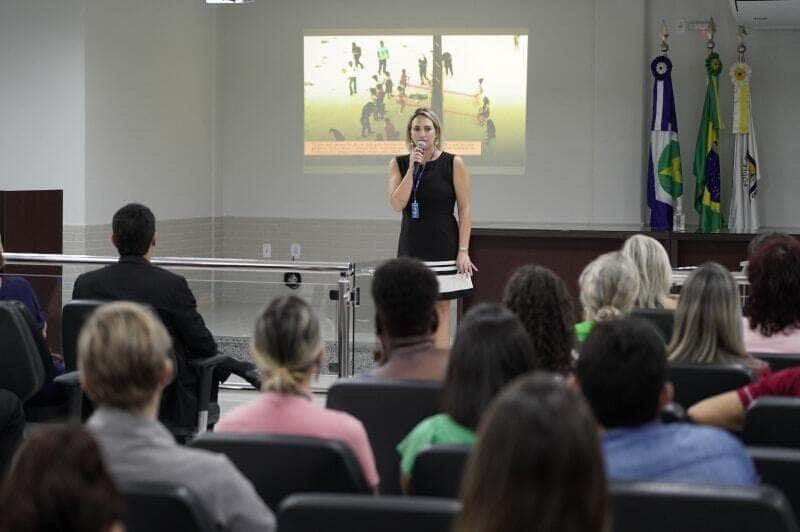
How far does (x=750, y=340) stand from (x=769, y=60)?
7.33 m

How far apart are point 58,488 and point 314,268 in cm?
424

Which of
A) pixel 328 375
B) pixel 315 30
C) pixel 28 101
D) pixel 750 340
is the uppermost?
pixel 315 30

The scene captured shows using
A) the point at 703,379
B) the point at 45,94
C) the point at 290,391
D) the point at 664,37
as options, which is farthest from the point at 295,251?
the point at 290,391

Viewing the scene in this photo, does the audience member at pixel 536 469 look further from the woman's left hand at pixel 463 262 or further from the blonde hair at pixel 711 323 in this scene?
the woman's left hand at pixel 463 262

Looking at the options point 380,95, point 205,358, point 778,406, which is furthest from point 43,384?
point 380,95

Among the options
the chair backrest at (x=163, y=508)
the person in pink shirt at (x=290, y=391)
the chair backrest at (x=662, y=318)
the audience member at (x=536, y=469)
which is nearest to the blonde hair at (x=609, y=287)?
the chair backrest at (x=662, y=318)

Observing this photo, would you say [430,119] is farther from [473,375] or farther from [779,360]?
[473,375]

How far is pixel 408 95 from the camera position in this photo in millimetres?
11312

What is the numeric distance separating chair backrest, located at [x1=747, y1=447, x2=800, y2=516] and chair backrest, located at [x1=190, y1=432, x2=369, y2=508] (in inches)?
28.9

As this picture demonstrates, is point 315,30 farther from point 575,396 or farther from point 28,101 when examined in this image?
point 575,396

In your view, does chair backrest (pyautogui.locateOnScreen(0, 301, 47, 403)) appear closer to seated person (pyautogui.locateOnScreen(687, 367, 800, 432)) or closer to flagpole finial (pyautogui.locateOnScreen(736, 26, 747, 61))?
seated person (pyautogui.locateOnScreen(687, 367, 800, 432))

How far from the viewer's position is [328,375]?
6.11 metres

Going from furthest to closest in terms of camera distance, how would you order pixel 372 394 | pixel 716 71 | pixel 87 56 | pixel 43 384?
pixel 716 71 → pixel 87 56 → pixel 43 384 → pixel 372 394

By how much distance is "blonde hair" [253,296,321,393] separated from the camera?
275cm
